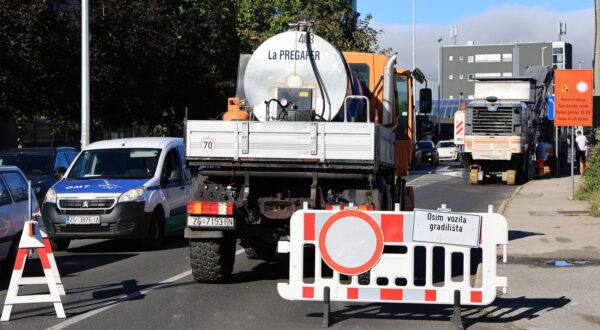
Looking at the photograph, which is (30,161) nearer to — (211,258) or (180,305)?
(211,258)

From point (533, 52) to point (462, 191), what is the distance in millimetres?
98583

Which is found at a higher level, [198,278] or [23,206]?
[23,206]

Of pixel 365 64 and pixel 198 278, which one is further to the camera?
pixel 365 64

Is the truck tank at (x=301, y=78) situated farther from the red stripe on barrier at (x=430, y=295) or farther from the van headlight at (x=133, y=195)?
the van headlight at (x=133, y=195)

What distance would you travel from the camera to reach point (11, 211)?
11.8 meters

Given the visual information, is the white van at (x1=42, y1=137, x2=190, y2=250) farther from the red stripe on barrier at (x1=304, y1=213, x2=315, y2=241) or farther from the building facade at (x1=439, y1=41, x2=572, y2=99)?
the building facade at (x1=439, y1=41, x2=572, y2=99)

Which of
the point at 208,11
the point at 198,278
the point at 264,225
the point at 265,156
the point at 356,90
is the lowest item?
the point at 198,278

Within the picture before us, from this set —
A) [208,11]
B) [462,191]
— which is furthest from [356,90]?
[208,11]

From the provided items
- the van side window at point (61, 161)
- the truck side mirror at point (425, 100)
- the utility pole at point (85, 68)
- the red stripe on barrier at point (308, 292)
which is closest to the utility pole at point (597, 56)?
the truck side mirror at point (425, 100)

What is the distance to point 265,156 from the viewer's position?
32.5ft

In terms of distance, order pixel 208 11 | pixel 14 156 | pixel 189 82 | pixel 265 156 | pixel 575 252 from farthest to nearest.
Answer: pixel 208 11 → pixel 189 82 → pixel 14 156 → pixel 575 252 → pixel 265 156

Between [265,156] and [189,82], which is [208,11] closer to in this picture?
[189,82]

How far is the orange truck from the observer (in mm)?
9805

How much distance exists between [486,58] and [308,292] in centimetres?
12772
